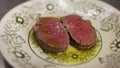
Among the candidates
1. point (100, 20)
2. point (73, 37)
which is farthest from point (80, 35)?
point (100, 20)

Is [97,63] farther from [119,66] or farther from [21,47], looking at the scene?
[21,47]
